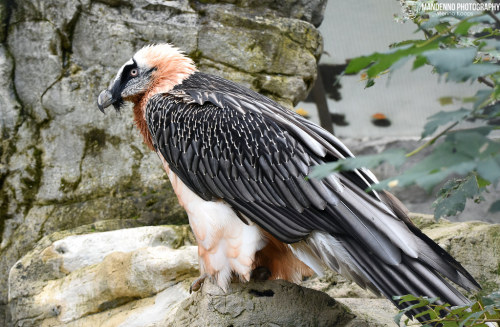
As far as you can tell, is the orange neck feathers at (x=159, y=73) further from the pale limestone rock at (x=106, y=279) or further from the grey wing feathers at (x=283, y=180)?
the pale limestone rock at (x=106, y=279)

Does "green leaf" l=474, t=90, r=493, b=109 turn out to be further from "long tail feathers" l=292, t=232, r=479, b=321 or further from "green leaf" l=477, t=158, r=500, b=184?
"long tail feathers" l=292, t=232, r=479, b=321

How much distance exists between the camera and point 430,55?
1.35m

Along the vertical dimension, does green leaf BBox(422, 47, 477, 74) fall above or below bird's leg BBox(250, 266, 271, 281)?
above

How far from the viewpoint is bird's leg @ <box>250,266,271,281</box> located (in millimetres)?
3651

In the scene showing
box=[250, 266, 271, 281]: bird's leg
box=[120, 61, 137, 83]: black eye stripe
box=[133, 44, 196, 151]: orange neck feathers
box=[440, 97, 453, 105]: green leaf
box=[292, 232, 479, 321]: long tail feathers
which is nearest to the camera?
box=[292, 232, 479, 321]: long tail feathers

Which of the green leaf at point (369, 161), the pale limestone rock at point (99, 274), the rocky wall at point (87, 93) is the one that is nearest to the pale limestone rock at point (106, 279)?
the pale limestone rock at point (99, 274)

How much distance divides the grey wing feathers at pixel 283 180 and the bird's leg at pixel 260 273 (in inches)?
15.0

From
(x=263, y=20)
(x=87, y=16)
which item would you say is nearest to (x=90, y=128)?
(x=87, y=16)

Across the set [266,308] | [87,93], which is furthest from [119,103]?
[266,308]

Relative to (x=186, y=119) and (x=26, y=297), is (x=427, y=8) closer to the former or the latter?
(x=186, y=119)

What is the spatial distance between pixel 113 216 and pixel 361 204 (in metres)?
2.94

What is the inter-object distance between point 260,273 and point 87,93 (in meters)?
2.78

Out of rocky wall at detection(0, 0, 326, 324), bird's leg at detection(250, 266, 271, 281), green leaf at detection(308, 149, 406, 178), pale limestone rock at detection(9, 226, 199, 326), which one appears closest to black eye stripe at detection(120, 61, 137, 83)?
pale limestone rock at detection(9, 226, 199, 326)

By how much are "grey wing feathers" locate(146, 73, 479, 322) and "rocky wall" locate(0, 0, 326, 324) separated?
176 cm
